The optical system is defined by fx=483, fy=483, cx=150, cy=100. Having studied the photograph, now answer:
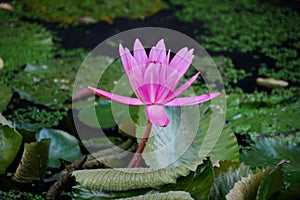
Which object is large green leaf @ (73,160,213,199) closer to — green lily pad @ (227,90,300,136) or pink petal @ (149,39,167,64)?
pink petal @ (149,39,167,64)

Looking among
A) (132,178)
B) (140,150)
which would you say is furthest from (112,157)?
(132,178)

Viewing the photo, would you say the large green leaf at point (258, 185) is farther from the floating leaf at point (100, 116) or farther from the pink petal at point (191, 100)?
the floating leaf at point (100, 116)

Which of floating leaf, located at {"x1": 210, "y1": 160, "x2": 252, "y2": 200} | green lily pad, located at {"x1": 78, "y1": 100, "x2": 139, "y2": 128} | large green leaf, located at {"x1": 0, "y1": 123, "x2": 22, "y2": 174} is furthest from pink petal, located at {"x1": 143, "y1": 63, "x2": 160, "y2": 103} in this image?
green lily pad, located at {"x1": 78, "y1": 100, "x2": 139, "y2": 128}

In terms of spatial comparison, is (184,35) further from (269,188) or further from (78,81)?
(269,188)

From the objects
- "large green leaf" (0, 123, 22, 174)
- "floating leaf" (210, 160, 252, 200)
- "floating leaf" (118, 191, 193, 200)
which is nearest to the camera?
"floating leaf" (118, 191, 193, 200)

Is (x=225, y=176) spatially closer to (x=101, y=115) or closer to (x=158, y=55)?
(x=158, y=55)

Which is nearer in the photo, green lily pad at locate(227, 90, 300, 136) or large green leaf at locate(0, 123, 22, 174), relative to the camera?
large green leaf at locate(0, 123, 22, 174)
